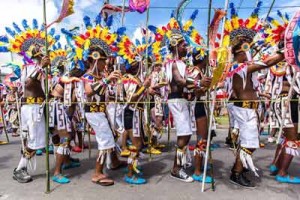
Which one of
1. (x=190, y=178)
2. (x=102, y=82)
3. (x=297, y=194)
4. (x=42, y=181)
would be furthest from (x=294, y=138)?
(x=42, y=181)

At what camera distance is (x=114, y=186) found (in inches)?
175

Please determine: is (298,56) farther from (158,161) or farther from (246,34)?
(158,161)

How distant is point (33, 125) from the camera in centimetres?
463

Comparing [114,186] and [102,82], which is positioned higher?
[102,82]

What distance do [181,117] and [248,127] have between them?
0.92 m

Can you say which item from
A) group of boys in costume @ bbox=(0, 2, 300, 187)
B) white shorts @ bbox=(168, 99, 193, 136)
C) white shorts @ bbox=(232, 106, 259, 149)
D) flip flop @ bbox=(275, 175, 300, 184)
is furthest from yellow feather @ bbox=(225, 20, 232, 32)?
flip flop @ bbox=(275, 175, 300, 184)

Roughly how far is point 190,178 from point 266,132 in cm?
588

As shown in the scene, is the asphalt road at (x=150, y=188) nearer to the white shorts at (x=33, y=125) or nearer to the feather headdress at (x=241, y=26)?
the white shorts at (x=33, y=125)

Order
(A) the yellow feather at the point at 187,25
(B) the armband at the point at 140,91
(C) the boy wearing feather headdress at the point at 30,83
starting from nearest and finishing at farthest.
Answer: (C) the boy wearing feather headdress at the point at 30,83 < (A) the yellow feather at the point at 187,25 < (B) the armband at the point at 140,91

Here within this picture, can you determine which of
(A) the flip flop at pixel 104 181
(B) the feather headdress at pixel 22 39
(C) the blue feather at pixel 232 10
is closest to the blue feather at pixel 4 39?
(B) the feather headdress at pixel 22 39

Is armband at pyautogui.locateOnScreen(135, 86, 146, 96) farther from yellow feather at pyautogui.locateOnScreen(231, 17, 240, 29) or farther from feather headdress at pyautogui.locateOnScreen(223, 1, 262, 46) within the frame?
yellow feather at pyautogui.locateOnScreen(231, 17, 240, 29)

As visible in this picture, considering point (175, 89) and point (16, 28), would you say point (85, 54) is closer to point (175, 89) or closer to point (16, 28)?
point (16, 28)

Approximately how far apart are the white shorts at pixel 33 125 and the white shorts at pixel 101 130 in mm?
767

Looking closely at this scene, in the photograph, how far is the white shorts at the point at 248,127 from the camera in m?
4.23
